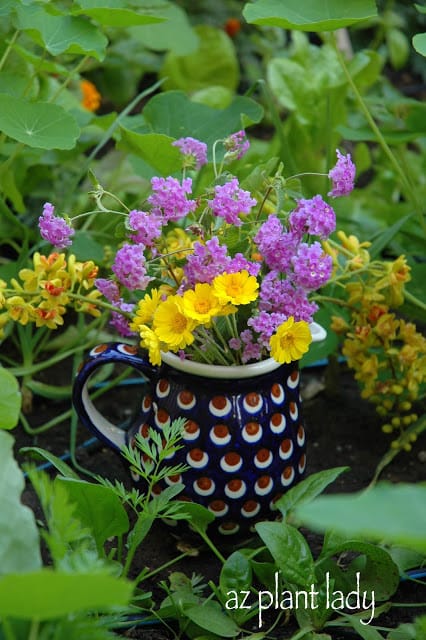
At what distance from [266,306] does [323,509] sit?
1.55 feet

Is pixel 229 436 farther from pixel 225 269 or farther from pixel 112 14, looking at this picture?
pixel 112 14

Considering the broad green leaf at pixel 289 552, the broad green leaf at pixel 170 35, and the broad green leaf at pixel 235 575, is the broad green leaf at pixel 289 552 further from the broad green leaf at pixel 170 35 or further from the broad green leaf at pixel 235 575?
the broad green leaf at pixel 170 35

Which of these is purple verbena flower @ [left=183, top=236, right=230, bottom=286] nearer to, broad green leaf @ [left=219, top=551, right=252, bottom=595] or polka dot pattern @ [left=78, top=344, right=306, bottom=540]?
polka dot pattern @ [left=78, top=344, right=306, bottom=540]

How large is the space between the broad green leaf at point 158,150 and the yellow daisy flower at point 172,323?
25 centimetres

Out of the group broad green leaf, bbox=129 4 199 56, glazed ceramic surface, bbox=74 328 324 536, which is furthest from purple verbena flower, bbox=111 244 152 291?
broad green leaf, bbox=129 4 199 56

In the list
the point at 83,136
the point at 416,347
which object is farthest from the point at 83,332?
the point at 416,347

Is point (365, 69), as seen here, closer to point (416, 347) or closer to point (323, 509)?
point (416, 347)

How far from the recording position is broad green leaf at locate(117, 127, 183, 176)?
1.13 meters

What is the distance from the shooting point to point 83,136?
157 centimetres

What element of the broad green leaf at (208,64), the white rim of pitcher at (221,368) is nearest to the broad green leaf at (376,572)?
the white rim of pitcher at (221,368)

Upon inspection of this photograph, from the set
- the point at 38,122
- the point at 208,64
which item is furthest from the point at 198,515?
the point at 208,64

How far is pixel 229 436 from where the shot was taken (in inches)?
40.7

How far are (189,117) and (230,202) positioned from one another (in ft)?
1.41

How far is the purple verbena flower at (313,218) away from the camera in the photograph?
3.12ft
